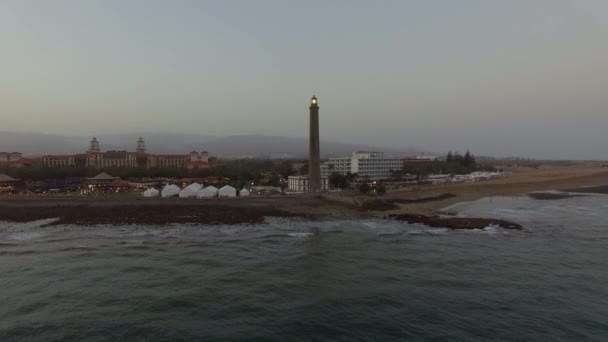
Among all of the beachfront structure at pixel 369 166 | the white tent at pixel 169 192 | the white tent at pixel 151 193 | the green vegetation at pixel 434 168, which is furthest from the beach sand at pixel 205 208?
the beachfront structure at pixel 369 166

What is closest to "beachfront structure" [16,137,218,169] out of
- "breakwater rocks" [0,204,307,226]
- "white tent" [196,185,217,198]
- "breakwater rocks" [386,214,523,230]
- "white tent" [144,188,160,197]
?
"white tent" [144,188,160,197]

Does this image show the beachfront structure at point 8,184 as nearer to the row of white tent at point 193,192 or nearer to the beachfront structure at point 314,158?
the row of white tent at point 193,192

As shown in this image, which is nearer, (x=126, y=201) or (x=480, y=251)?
(x=480, y=251)

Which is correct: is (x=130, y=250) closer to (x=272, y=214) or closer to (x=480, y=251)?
(x=272, y=214)

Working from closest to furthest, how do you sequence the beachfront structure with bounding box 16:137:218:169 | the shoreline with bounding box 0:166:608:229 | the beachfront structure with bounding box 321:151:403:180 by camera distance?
the shoreline with bounding box 0:166:608:229 → the beachfront structure with bounding box 321:151:403:180 → the beachfront structure with bounding box 16:137:218:169

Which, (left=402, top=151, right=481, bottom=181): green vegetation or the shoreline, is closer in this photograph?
the shoreline

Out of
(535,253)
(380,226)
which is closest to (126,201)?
(380,226)

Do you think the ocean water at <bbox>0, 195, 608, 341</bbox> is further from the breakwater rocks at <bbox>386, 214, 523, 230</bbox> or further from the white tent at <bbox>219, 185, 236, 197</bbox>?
the white tent at <bbox>219, 185, 236, 197</bbox>
